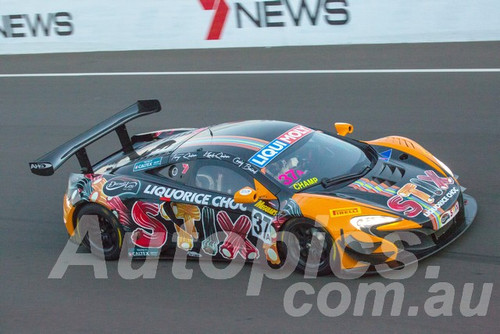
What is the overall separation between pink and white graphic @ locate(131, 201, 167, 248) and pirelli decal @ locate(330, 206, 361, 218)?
5.73 feet

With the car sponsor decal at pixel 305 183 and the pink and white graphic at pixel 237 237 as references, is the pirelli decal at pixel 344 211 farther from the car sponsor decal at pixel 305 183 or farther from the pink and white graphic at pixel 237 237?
the pink and white graphic at pixel 237 237

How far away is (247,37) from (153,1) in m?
2.07

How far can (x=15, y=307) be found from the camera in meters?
6.71

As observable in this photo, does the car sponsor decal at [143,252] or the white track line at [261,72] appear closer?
the car sponsor decal at [143,252]

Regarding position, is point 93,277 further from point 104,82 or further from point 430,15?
point 430,15

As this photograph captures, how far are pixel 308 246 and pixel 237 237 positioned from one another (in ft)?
2.28

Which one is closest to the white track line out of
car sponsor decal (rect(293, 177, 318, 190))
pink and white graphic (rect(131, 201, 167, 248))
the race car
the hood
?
the race car

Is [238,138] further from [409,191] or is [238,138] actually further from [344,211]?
[409,191]

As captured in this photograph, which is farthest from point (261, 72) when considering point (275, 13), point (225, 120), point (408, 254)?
point (408, 254)

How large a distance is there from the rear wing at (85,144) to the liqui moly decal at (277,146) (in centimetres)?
176

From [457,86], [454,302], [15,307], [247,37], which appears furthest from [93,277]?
[247,37]

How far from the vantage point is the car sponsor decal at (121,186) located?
722 cm

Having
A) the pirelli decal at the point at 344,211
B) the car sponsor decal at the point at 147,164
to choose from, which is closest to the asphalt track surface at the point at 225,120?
the pirelli decal at the point at 344,211

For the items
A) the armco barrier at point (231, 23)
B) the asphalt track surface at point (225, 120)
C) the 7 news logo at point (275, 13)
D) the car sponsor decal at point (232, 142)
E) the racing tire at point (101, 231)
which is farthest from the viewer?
the 7 news logo at point (275, 13)
